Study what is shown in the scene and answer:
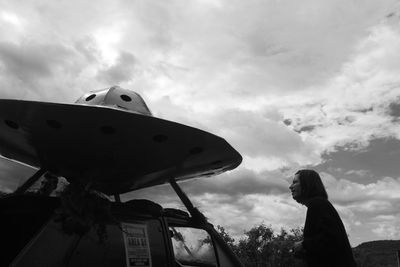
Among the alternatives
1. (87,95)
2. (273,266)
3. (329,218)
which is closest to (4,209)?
(87,95)

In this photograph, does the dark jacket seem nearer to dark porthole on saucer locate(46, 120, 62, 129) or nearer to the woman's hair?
the woman's hair

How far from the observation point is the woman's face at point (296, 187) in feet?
12.1

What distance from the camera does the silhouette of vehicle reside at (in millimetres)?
2588

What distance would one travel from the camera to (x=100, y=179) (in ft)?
12.1

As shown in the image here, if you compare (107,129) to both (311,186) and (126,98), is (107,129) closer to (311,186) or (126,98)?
(126,98)

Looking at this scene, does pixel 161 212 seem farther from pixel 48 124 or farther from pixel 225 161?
pixel 48 124

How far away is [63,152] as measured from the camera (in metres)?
3.16

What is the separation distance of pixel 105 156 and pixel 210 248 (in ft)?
4.48

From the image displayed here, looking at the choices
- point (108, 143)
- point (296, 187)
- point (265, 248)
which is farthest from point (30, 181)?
point (265, 248)

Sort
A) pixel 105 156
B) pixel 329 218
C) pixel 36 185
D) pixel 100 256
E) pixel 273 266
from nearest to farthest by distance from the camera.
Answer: pixel 100 256
pixel 105 156
pixel 329 218
pixel 36 185
pixel 273 266

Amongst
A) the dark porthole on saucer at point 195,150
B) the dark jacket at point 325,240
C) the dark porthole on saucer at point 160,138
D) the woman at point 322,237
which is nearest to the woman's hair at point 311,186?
the woman at point 322,237

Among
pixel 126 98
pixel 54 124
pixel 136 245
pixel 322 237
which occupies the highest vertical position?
pixel 126 98

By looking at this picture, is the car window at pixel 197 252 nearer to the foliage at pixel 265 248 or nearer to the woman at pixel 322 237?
the woman at pixel 322 237

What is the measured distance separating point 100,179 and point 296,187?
166cm
